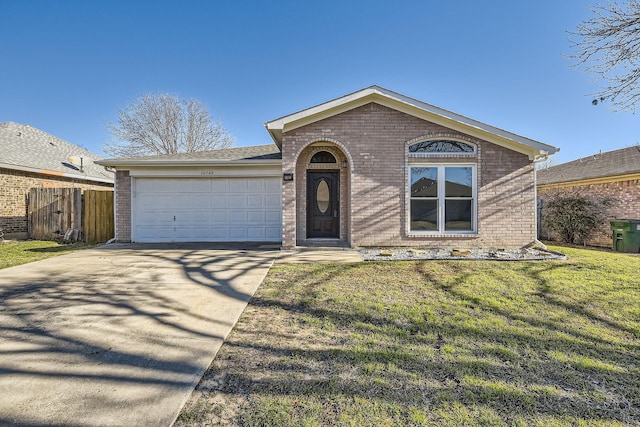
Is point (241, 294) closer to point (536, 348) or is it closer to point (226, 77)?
point (536, 348)

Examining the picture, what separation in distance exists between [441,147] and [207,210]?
25.7 ft

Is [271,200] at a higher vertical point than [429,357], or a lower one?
higher

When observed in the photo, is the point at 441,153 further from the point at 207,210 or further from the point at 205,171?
the point at 207,210

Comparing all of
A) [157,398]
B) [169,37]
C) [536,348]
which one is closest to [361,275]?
[536,348]

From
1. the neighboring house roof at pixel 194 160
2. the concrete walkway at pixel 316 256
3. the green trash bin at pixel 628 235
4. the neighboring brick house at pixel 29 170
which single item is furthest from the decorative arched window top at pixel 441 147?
the neighboring brick house at pixel 29 170

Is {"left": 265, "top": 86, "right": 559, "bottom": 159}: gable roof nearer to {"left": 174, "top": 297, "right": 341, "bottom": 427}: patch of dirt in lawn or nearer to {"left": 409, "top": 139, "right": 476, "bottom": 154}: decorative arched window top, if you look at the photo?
{"left": 409, "top": 139, "right": 476, "bottom": 154}: decorative arched window top

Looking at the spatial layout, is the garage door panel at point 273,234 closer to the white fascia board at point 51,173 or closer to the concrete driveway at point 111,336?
the concrete driveway at point 111,336

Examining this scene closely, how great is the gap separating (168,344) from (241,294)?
5.32 feet

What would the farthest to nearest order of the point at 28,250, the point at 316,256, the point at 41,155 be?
the point at 41,155 < the point at 28,250 < the point at 316,256

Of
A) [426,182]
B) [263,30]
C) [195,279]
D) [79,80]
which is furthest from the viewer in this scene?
[79,80]

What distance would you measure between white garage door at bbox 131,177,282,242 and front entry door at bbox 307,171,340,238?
138 centimetres

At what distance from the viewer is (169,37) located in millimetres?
14516

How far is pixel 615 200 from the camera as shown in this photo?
11.1m

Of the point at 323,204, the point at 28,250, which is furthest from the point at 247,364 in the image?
the point at 28,250
